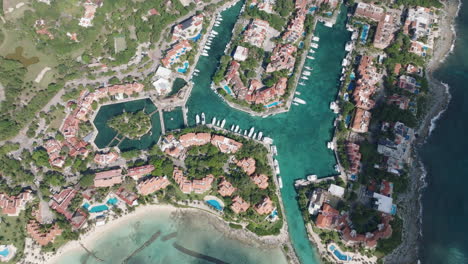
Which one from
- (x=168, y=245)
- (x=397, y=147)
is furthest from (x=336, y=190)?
(x=168, y=245)

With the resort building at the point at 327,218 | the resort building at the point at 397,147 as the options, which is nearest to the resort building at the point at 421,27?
the resort building at the point at 397,147

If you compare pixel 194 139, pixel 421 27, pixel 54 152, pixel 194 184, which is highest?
pixel 421 27

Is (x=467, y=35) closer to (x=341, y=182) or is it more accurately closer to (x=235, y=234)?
(x=341, y=182)

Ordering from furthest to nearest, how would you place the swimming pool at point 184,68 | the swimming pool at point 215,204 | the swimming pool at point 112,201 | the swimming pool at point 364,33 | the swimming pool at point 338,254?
1. the swimming pool at point 364,33
2. the swimming pool at point 184,68
3. the swimming pool at point 112,201
4. the swimming pool at point 215,204
5. the swimming pool at point 338,254

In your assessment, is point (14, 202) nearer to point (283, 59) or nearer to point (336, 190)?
point (336, 190)

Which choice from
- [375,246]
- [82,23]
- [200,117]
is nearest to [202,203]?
[200,117]

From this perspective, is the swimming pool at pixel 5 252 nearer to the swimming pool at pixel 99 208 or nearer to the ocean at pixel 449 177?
the swimming pool at pixel 99 208

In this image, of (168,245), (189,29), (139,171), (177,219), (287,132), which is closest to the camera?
(168,245)
